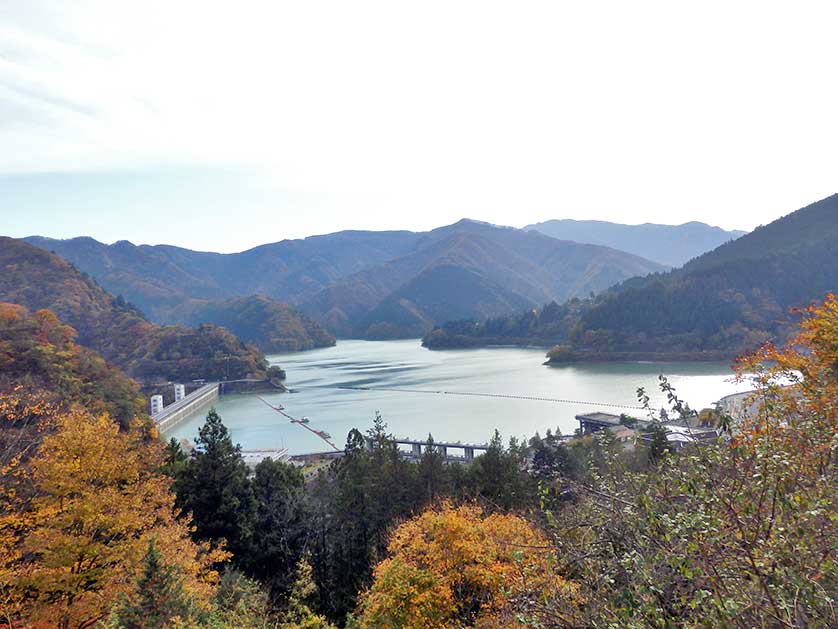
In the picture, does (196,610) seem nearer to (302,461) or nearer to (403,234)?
(302,461)

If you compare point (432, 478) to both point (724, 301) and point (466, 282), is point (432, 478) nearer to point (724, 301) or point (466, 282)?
point (724, 301)

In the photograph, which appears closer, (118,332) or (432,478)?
(432,478)

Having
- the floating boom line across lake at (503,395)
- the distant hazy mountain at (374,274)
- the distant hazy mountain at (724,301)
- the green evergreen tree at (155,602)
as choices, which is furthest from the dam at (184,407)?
the distant hazy mountain at (374,274)

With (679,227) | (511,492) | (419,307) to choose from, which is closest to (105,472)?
(511,492)

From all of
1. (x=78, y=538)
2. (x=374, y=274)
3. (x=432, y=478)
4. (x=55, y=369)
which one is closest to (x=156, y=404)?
(x=55, y=369)

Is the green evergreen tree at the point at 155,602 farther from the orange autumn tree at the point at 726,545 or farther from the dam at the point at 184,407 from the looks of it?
the dam at the point at 184,407

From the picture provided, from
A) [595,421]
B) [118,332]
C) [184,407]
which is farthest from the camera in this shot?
[118,332]
